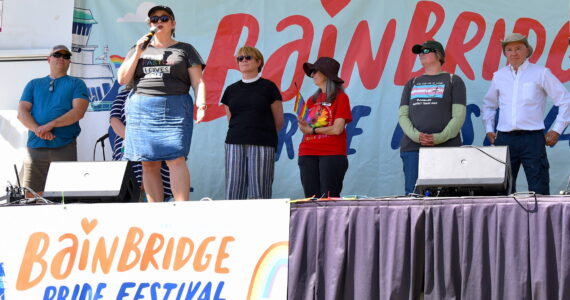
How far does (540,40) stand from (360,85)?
1.38m

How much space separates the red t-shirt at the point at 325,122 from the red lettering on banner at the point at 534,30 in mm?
1525

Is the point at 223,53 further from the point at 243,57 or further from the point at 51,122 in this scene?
the point at 51,122

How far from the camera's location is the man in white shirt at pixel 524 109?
5.93 metres

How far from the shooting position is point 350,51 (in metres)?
6.90

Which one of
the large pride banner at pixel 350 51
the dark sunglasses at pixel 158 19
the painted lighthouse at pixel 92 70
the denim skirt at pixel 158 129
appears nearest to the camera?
the denim skirt at pixel 158 129

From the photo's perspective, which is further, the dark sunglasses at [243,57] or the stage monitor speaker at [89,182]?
the dark sunglasses at [243,57]

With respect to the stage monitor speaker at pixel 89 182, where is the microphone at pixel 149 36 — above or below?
above

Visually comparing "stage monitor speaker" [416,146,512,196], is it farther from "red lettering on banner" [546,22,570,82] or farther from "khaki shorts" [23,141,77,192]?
"khaki shorts" [23,141,77,192]

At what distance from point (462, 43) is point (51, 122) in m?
3.13

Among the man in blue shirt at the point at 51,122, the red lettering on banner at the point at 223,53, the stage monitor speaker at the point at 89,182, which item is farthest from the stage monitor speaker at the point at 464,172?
the man in blue shirt at the point at 51,122

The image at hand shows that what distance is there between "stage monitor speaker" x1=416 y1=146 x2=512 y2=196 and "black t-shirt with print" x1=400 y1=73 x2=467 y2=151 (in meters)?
1.31

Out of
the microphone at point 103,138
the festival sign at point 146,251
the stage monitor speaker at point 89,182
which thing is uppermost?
the microphone at point 103,138

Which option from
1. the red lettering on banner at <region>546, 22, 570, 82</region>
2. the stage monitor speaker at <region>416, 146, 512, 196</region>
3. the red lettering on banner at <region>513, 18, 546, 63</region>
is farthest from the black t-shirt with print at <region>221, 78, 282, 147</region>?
the red lettering on banner at <region>546, 22, 570, 82</region>

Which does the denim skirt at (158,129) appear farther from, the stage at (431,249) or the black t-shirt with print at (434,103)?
the black t-shirt with print at (434,103)
